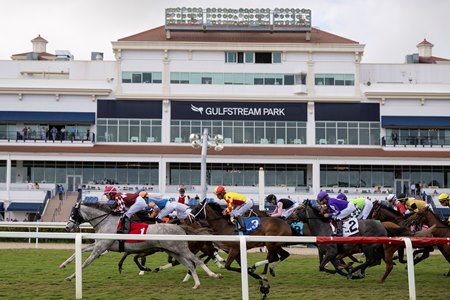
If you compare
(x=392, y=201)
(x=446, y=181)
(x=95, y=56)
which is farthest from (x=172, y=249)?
(x=95, y=56)

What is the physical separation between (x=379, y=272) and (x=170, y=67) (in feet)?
106

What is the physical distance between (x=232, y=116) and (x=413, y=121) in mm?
10610

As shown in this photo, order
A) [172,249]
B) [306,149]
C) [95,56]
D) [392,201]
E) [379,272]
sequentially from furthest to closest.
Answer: [95,56] < [306,149] < [392,201] < [379,272] < [172,249]

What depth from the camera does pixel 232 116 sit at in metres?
44.5

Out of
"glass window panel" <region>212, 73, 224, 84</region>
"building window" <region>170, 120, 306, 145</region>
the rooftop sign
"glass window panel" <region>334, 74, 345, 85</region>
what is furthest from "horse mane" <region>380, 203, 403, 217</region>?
the rooftop sign

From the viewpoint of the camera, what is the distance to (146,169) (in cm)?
4456

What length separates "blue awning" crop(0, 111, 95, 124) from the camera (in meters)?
44.3

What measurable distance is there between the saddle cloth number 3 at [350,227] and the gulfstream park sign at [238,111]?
104ft

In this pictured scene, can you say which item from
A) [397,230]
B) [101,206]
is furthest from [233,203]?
[397,230]

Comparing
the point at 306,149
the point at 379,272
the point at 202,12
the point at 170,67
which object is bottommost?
the point at 379,272

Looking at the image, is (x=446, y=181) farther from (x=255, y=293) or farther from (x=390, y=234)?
(x=255, y=293)

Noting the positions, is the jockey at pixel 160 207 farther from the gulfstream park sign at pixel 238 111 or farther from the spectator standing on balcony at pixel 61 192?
the gulfstream park sign at pixel 238 111

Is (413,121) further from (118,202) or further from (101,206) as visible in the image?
(101,206)

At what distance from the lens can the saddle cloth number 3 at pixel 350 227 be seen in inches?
504
